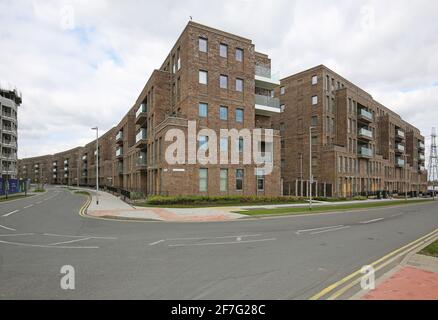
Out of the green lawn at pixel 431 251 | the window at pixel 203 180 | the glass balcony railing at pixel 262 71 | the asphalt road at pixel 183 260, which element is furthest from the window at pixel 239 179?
the green lawn at pixel 431 251

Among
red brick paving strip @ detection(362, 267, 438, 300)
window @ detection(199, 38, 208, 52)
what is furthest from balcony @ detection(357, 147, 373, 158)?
red brick paving strip @ detection(362, 267, 438, 300)

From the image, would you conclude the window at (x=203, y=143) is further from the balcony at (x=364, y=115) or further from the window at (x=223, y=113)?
the balcony at (x=364, y=115)

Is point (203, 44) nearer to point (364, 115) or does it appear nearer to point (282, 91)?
point (282, 91)

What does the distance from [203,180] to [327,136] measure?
27353mm

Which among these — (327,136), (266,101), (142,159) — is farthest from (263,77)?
(142,159)

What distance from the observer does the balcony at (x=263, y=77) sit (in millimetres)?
33344

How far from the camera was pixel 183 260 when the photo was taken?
7641mm

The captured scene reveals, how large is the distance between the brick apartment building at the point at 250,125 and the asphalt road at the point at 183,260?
15070mm

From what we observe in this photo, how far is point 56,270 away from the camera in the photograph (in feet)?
22.0

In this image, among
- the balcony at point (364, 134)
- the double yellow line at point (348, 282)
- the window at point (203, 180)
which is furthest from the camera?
the balcony at point (364, 134)

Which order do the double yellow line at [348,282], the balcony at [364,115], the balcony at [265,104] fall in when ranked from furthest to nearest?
1. the balcony at [364,115]
2. the balcony at [265,104]
3. the double yellow line at [348,282]

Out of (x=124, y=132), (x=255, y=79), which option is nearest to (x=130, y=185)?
(x=124, y=132)
